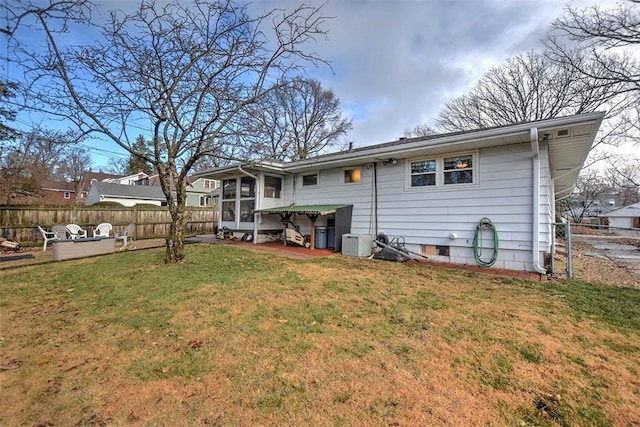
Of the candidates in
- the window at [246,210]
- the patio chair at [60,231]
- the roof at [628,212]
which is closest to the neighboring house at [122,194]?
the patio chair at [60,231]

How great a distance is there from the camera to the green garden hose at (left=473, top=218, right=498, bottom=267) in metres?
6.19

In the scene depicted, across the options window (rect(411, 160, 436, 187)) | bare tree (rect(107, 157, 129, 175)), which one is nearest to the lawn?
window (rect(411, 160, 436, 187))

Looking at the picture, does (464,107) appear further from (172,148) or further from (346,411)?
(346,411)

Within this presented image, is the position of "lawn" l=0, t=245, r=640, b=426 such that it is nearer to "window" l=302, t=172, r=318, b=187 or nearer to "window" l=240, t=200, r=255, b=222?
"window" l=302, t=172, r=318, b=187

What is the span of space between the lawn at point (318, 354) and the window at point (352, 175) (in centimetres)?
454

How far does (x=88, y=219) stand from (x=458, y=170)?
14889mm

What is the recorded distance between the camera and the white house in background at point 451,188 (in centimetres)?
571

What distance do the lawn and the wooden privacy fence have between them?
221 inches

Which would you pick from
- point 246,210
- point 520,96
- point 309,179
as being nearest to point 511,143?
point 309,179

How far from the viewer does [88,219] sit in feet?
40.1

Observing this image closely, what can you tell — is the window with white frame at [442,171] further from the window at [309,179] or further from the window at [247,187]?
the window at [247,187]

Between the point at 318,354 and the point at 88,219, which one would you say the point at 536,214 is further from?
the point at 88,219

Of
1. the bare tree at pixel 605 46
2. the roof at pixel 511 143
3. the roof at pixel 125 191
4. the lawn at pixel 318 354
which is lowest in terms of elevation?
the lawn at pixel 318 354

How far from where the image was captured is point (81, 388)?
2.05m
